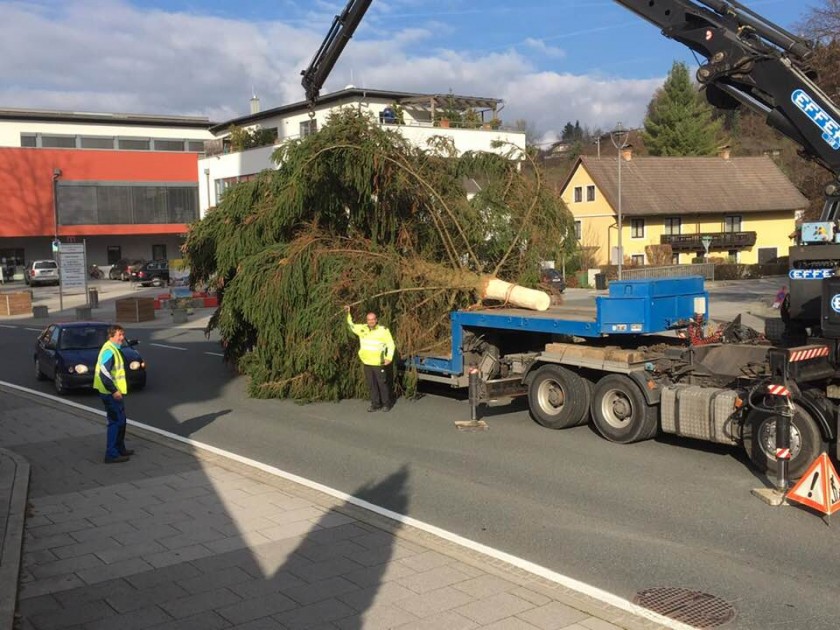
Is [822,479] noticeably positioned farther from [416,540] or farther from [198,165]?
[198,165]

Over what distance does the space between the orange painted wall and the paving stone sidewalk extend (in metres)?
58.0

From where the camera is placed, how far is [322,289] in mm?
13500

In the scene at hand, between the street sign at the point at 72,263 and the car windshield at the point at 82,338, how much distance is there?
1998 cm

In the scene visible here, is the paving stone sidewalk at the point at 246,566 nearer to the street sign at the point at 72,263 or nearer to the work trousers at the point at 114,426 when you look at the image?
the work trousers at the point at 114,426

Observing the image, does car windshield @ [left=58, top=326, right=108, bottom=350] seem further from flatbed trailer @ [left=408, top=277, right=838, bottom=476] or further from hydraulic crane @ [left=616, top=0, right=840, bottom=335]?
hydraulic crane @ [left=616, top=0, right=840, bottom=335]

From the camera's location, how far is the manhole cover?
5496mm

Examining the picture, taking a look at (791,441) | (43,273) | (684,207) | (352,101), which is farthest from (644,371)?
(43,273)

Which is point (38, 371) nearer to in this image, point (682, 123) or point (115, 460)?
point (115, 460)

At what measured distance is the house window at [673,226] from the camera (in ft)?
194

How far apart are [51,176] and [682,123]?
187ft

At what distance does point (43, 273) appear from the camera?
2227 inches

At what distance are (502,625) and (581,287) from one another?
4367 centimetres

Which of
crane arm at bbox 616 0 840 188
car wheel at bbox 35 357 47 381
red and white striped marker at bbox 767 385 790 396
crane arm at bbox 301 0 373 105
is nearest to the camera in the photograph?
red and white striped marker at bbox 767 385 790 396

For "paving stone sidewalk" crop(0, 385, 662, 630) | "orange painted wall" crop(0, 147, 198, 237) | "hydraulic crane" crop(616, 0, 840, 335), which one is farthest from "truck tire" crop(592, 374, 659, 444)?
→ "orange painted wall" crop(0, 147, 198, 237)
